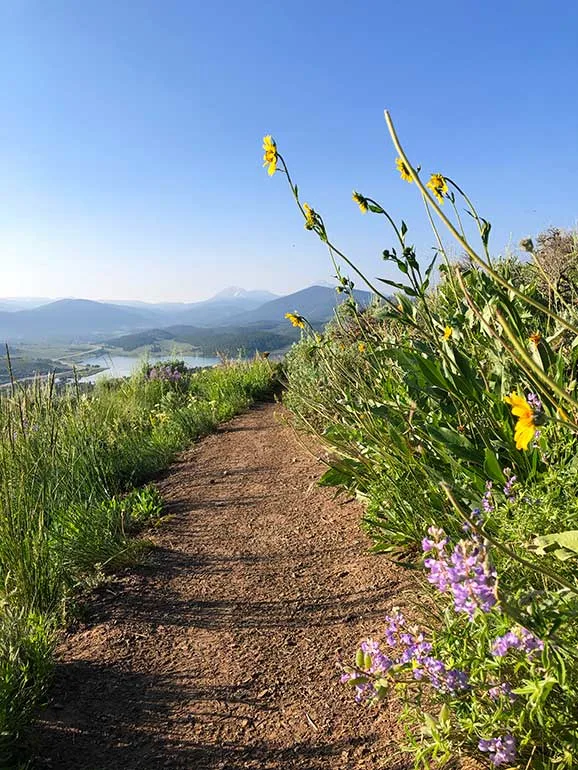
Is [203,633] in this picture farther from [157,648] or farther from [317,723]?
[317,723]

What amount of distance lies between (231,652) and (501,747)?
44.7 inches

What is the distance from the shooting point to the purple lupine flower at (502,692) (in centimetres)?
120

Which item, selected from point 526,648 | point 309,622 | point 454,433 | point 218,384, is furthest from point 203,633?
point 218,384

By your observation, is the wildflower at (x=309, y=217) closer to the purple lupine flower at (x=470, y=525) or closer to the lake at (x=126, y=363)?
the purple lupine flower at (x=470, y=525)

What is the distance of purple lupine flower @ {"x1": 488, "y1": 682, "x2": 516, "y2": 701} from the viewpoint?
120 cm

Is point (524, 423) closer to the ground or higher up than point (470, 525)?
higher up

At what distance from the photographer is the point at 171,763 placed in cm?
159

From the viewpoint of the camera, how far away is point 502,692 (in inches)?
47.5

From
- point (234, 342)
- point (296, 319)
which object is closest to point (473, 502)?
point (296, 319)

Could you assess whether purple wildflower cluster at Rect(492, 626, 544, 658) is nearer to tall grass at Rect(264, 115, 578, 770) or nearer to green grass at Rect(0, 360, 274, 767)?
tall grass at Rect(264, 115, 578, 770)

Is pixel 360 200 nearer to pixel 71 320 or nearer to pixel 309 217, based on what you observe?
pixel 309 217

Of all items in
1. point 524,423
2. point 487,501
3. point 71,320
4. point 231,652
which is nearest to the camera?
point 524,423

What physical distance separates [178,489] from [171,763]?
2.58 meters

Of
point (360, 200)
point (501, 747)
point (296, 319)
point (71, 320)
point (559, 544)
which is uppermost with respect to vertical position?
point (71, 320)
